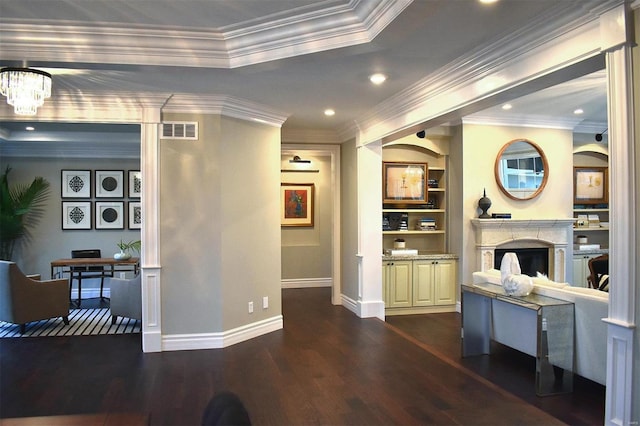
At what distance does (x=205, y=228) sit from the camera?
16.1 ft

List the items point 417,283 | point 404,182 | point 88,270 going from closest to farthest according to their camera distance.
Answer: point 417,283, point 404,182, point 88,270

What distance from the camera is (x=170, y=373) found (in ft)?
13.4

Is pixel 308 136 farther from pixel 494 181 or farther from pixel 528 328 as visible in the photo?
pixel 528 328

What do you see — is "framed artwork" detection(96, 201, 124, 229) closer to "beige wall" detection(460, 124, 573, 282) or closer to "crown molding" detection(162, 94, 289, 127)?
"crown molding" detection(162, 94, 289, 127)

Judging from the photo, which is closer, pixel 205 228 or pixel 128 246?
pixel 205 228

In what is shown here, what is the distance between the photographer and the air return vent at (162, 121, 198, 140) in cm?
480

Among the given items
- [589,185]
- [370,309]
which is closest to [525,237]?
[589,185]

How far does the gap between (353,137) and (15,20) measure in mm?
4282

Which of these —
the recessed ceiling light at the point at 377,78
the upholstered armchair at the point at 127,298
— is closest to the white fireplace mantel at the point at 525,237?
the recessed ceiling light at the point at 377,78

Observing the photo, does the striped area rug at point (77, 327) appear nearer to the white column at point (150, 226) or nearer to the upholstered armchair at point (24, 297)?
the upholstered armchair at point (24, 297)

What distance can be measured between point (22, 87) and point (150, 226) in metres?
1.72

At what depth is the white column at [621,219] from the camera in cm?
235

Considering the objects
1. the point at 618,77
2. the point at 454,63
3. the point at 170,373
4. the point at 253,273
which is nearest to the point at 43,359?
the point at 170,373

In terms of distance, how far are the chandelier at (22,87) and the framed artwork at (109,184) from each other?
4.96 meters
